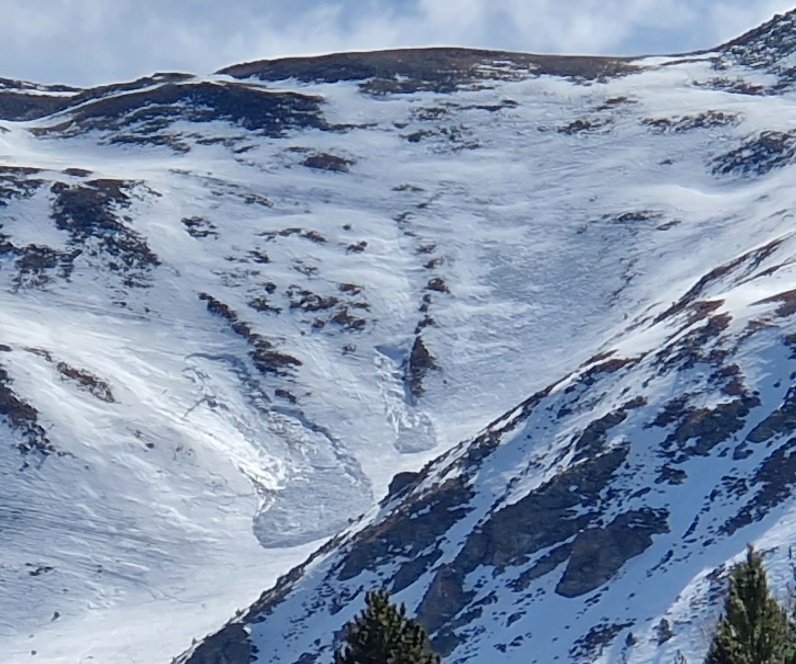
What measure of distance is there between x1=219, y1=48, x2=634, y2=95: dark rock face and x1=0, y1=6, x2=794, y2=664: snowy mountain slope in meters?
0.78

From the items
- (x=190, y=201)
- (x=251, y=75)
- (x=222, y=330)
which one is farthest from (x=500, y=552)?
(x=251, y=75)

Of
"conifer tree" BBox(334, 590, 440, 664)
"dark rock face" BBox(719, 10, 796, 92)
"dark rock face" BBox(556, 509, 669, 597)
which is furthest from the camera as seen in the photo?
"dark rock face" BBox(719, 10, 796, 92)

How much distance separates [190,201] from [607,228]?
108 feet

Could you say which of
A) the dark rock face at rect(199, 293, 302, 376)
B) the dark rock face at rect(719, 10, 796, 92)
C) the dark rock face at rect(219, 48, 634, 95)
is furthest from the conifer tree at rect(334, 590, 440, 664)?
the dark rock face at rect(219, 48, 634, 95)

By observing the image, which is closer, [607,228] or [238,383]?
[238,383]

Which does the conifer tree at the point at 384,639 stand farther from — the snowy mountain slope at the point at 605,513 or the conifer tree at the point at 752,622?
the snowy mountain slope at the point at 605,513

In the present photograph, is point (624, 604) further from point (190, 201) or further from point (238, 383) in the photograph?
point (190, 201)

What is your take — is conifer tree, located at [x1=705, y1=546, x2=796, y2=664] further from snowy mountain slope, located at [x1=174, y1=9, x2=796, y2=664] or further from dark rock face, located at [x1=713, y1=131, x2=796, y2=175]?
dark rock face, located at [x1=713, y1=131, x2=796, y2=175]

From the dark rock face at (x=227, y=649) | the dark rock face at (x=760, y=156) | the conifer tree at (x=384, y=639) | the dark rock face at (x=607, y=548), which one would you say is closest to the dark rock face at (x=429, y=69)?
the dark rock face at (x=760, y=156)

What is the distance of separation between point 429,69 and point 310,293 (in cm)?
6539

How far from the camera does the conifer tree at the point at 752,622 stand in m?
20.7

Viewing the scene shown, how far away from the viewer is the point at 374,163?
16012 cm

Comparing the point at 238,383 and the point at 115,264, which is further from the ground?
the point at 115,264

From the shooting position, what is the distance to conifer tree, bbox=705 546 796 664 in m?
20.7
